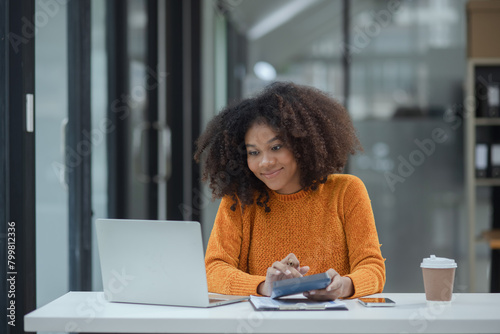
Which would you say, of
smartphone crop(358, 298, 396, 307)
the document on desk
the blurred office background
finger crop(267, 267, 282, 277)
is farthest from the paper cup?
the blurred office background

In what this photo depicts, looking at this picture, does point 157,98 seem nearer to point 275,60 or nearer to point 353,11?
point 275,60

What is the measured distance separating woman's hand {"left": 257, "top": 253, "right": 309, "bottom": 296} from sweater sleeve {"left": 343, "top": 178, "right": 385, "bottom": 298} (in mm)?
148

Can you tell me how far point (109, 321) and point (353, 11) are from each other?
330 cm

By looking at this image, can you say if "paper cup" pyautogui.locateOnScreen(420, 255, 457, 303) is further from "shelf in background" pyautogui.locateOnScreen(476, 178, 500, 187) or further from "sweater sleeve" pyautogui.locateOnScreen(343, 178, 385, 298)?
"shelf in background" pyautogui.locateOnScreen(476, 178, 500, 187)

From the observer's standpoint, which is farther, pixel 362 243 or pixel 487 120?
pixel 487 120

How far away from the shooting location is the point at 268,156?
69.4 inches

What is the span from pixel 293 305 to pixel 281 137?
56 centimetres

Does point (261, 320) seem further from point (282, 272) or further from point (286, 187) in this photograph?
point (286, 187)

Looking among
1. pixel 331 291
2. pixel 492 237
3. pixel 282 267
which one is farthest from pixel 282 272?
pixel 492 237

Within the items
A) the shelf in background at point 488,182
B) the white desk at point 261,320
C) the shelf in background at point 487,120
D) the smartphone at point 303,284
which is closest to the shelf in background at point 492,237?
the shelf in background at point 488,182

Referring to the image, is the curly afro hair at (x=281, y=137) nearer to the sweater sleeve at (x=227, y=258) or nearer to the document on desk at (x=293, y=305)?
the sweater sleeve at (x=227, y=258)

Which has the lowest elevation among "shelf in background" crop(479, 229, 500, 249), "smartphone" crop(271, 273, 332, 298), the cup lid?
"shelf in background" crop(479, 229, 500, 249)

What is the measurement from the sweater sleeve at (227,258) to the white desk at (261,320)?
0.22 meters

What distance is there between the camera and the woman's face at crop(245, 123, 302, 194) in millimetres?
1761
